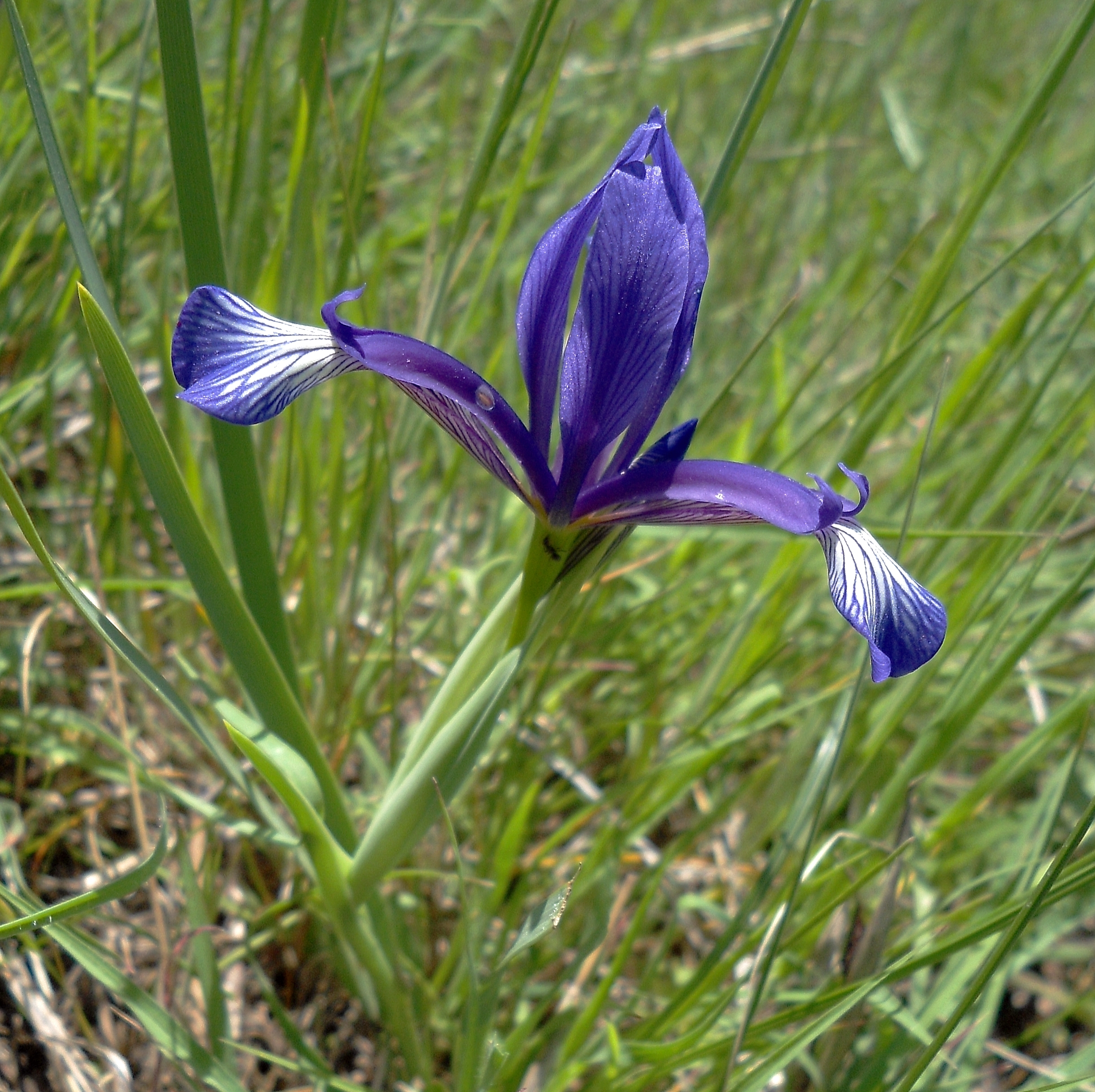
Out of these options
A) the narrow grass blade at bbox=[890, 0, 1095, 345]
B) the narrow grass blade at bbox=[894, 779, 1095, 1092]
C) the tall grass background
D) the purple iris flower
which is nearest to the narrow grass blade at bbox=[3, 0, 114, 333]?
the tall grass background

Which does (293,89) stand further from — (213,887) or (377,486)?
(213,887)

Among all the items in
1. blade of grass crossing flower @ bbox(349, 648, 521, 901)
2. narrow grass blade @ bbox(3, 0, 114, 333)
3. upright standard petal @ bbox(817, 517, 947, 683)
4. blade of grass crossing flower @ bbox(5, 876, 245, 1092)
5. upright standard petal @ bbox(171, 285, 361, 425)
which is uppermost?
narrow grass blade @ bbox(3, 0, 114, 333)

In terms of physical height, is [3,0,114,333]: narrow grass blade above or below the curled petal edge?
above

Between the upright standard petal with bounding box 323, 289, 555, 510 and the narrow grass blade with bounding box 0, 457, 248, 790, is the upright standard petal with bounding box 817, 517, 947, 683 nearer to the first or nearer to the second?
the upright standard petal with bounding box 323, 289, 555, 510

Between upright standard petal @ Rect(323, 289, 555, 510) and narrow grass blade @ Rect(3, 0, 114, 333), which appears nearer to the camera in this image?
narrow grass blade @ Rect(3, 0, 114, 333)

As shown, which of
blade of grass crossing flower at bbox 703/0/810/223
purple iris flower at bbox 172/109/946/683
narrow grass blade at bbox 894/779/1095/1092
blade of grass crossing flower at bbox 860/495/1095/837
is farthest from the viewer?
blade of grass crossing flower at bbox 860/495/1095/837

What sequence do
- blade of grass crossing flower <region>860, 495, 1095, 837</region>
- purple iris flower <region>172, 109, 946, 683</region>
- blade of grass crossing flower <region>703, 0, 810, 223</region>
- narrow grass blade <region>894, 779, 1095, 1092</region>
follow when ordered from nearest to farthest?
1. narrow grass blade <region>894, 779, 1095, 1092</region>
2. purple iris flower <region>172, 109, 946, 683</region>
3. blade of grass crossing flower <region>703, 0, 810, 223</region>
4. blade of grass crossing flower <region>860, 495, 1095, 837</region>
